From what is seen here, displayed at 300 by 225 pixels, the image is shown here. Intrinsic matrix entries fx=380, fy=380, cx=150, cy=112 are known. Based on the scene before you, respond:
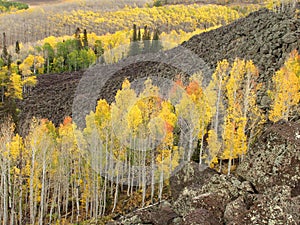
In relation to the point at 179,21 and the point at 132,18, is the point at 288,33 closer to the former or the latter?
the point at 179,21

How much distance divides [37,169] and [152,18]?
6302 inches

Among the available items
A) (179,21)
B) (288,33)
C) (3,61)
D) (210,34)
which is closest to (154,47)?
(210,34)

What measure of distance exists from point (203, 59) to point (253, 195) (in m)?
53.2

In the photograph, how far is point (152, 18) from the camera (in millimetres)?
181750

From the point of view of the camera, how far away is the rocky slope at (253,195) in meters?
11.5

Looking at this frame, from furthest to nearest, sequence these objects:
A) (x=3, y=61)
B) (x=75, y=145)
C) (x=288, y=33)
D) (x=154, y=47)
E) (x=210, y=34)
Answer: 1. (x=154, y=47)
2. (x=3, y=61)
3. (x=210, y=34)
4. (x=288, y=33)
5. (x=75, y=145)

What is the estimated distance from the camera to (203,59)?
64500 millimetres

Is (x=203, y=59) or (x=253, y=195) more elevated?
(x=253, y=195)

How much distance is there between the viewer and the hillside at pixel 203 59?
158 feet

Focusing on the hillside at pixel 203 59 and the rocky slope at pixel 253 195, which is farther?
the hillside at pixel 203 59

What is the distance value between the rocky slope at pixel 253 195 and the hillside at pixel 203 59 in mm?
22024

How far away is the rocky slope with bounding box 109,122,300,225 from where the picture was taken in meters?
11.5

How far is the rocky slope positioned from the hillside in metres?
22.0

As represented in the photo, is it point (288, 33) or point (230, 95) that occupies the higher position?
point (288, 33)
